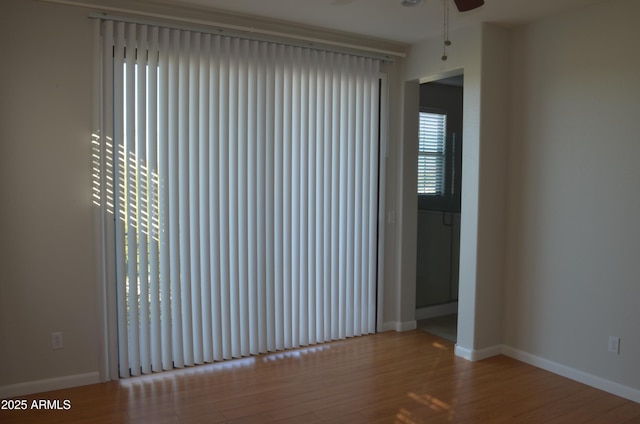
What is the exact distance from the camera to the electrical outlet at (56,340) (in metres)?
3.29

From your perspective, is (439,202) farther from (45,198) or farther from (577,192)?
(45,198)

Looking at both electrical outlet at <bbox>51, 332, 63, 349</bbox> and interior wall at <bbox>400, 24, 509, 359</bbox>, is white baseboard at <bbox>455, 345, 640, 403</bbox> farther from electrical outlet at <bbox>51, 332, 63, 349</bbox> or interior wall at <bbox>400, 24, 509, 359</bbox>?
electrical outlet at <bbox>51, 332, 63, 349</bbox>

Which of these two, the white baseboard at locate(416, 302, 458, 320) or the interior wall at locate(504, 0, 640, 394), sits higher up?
the interior wall at locate(504, 0, 640, 394)

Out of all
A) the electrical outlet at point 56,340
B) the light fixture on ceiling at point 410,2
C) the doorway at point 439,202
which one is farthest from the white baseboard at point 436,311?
the electrical outlet at point 56,340

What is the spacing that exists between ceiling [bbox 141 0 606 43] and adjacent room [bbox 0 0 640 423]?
0.09 ft

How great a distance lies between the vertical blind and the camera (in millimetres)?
3461

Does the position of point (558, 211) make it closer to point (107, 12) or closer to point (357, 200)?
point (357, 200)

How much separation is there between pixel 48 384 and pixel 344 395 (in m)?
1.96

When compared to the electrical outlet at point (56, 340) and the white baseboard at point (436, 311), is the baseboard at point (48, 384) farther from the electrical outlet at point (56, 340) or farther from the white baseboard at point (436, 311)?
the white baseboard at point (436, 311)

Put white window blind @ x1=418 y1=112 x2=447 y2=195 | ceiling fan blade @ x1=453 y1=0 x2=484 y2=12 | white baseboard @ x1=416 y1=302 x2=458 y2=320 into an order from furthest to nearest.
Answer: white window blind @ x1=418 y1=112 x2=447 y2=195 < white baseboard @ x1=416 y1=302 x2=458 y2=320 < ceiling fan blade @ x1=453 y1=0 x2=484 y2=12

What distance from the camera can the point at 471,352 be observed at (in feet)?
12.9

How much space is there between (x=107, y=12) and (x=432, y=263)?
381 cm

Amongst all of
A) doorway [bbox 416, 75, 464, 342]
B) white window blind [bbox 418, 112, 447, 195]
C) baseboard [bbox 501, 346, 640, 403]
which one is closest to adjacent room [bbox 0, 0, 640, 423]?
baseboard [bbox 501, 346, 640, 403]

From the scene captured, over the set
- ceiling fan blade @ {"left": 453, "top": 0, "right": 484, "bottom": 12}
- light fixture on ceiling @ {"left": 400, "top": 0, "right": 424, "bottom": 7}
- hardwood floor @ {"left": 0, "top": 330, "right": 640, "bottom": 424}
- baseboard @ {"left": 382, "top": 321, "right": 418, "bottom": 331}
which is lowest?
hardwood floor @ {"left": 0, "top": 330, "right": 640, "bottom": 424}
